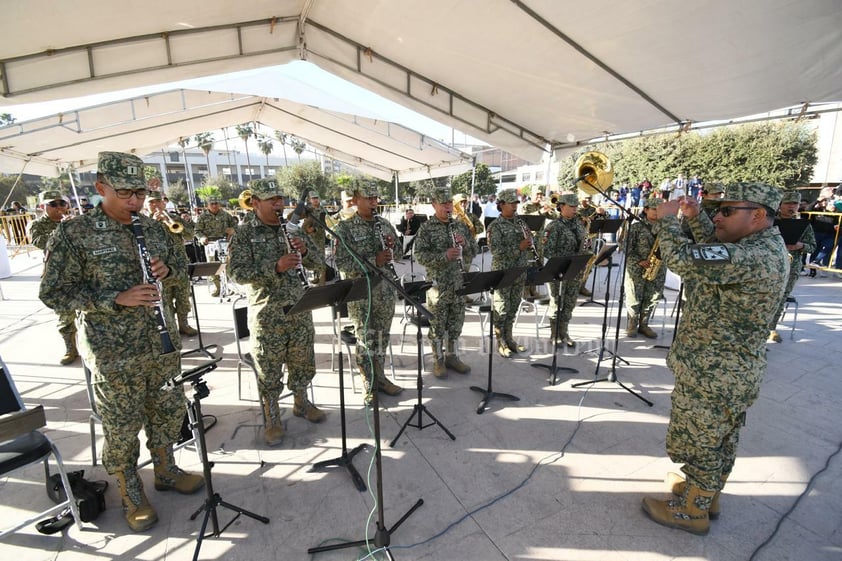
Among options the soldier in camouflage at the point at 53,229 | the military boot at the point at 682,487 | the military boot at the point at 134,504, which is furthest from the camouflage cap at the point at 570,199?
the soldier in camouflage at the point at 53,229

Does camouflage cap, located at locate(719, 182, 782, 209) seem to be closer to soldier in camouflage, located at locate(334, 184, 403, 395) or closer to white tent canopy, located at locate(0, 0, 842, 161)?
white tent canopy, located at locate(0, 0, 842, 161)

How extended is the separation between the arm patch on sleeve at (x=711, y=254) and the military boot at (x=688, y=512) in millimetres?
1712

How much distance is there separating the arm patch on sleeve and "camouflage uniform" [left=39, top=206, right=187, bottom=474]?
3.83 metres

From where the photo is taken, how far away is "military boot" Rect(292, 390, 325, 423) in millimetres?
A: 4316

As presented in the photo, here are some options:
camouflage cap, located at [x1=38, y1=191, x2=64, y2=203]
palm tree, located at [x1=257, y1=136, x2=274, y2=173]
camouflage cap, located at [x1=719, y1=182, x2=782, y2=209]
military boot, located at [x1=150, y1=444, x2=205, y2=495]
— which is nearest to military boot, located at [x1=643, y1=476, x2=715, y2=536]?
camouflage cap, located at [x1=719, y1=182, x2=782, y2=209]

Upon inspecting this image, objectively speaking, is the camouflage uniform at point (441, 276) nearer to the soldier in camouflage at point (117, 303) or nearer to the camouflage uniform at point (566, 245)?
the camouflage uniform at point (566, 245)

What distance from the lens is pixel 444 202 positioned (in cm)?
508

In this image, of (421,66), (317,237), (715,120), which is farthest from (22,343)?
(715,120)

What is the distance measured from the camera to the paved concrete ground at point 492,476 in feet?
9.11

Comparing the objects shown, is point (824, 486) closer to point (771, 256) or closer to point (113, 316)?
point (771, 256)

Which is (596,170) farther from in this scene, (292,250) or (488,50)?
(292,250)

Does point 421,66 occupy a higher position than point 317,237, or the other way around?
point 421,66

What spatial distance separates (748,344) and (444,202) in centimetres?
347

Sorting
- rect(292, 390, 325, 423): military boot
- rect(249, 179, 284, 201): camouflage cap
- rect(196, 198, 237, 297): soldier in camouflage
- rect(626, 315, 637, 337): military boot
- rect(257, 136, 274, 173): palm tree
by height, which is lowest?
rect(292, 390, 325, 423): military boot
